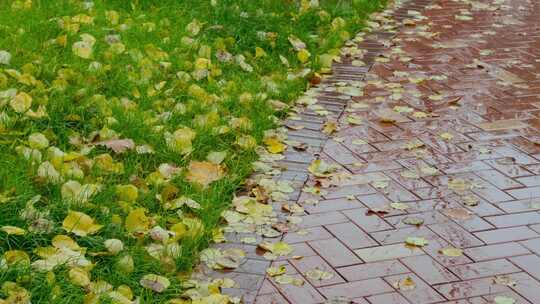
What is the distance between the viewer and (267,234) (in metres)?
3.89

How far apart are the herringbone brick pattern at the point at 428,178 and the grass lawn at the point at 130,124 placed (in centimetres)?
36

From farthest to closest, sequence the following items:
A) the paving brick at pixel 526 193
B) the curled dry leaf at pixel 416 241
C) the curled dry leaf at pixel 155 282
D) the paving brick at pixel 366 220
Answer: the paving brick at pixel 526 193, the paving brick at pixel 366 220, the curled dry leaf at pixel 416 241, the curled dry leaf at pixel 155 282

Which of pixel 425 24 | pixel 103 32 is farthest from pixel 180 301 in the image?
pixel 425 24

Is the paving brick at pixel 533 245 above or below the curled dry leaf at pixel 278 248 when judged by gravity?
below

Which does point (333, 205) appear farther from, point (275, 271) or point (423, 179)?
point (275, 271)

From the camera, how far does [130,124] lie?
4.55 metres

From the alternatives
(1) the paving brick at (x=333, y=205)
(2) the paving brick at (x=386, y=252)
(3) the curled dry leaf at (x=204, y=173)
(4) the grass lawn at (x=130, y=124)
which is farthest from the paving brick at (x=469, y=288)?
(3) the curled dry leaf at (x=204, y=173)

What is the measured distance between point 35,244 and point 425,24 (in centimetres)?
517

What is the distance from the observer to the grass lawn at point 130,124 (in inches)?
134

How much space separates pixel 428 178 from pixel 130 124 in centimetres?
161

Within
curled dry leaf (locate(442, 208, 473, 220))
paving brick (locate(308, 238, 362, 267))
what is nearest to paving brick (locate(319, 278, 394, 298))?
paving brick (locate(308, 238, 362, 267))

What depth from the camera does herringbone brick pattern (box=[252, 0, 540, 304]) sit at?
3.55 meters

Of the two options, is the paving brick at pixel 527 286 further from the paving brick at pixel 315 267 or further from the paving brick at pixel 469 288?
the paving brick at pixel 315 267

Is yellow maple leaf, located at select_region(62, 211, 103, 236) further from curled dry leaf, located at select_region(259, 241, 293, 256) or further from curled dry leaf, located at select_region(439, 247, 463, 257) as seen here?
curled dry leaf, located at select_region(439, 247, 463, 257)
